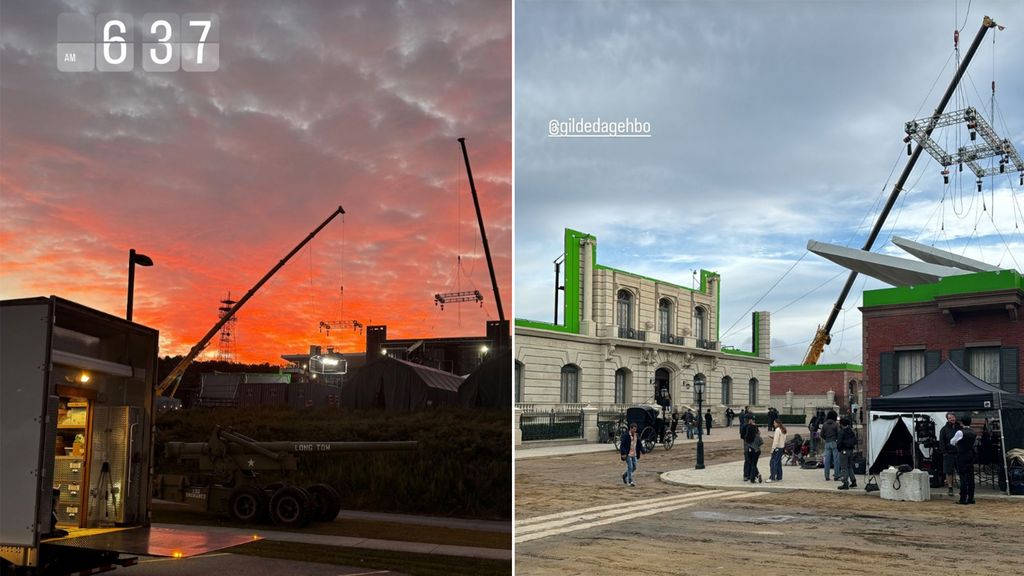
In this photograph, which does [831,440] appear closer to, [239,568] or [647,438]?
[647,438]

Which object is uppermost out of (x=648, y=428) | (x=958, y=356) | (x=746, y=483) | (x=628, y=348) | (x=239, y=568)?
(x=628, y=348)

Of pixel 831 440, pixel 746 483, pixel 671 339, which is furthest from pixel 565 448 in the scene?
pixel 671 339

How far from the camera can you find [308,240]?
124ft

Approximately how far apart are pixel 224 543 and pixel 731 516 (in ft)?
31.3

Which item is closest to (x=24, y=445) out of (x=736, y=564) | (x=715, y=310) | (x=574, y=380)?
(x=736, y=564)

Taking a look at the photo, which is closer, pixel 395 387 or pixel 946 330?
pixel 946 330

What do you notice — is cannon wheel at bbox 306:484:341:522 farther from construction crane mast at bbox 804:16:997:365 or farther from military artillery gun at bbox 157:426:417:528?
construction crane mast at bbox 804:16:997:365

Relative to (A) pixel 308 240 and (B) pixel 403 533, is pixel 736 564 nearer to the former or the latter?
(B) pixel 403 533

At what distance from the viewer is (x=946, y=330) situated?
3116cm

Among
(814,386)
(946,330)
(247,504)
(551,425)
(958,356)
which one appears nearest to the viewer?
(247,504)

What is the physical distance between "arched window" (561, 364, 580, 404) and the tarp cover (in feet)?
78.3

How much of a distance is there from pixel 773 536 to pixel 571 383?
30.9m

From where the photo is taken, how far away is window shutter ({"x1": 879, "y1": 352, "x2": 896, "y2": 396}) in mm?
32156

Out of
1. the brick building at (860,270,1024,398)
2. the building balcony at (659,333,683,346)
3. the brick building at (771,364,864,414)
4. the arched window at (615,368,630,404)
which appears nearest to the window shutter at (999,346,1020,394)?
the brick building at (860,270,1024,398)
